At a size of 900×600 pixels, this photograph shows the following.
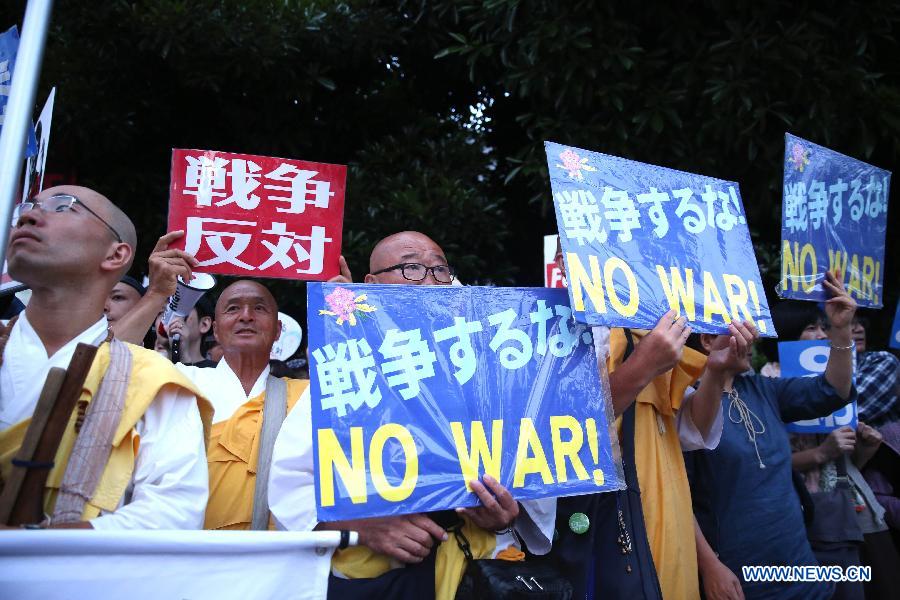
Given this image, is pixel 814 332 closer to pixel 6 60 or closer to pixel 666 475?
pixel 666 475

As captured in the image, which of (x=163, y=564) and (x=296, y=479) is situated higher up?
(x=296, y=479)

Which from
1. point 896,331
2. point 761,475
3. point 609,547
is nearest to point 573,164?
point 609,547

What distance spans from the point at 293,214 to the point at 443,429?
1.29 m

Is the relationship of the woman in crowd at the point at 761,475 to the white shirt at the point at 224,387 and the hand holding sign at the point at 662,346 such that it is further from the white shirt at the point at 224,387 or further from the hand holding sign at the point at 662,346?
the white shirt at the point at 224,387

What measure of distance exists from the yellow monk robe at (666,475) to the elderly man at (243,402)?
113 centimetres

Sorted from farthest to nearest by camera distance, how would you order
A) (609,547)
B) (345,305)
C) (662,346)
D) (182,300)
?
(182,300)
(609,547)
(662,346)
(345,305)

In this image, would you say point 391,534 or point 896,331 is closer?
point 391,534

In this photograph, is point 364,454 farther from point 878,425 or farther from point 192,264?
point 878,425

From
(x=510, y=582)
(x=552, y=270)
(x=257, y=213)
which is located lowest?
(x=510, y=582)

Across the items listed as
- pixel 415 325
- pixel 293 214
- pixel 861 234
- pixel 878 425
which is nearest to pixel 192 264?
pixel 293 214

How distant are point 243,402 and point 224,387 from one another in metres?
0.12

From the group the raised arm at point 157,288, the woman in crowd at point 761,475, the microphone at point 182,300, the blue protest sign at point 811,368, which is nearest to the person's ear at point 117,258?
the raised arm at point 157,288

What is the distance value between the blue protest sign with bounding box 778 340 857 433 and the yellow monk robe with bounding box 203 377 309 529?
2309 mm

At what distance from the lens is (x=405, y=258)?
2965 millimetres
